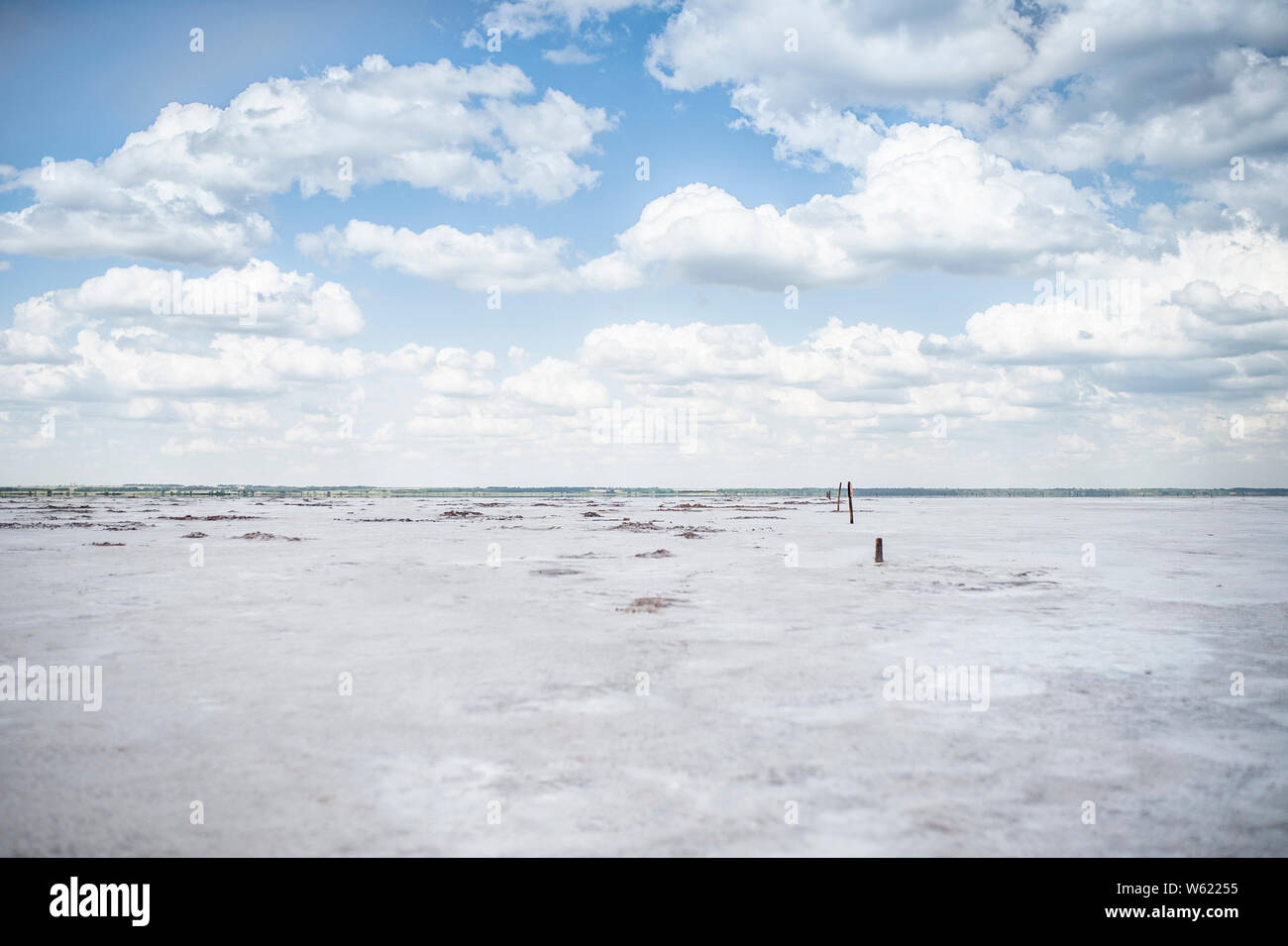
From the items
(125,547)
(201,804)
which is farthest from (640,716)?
(125,547)

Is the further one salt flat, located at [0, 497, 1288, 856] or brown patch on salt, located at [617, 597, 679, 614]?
brown patch on salt, located at [617, 597, 679, 614]

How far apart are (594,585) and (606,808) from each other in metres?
15.6

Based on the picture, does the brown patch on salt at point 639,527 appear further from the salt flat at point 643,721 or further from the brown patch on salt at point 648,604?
the brown patch on salt at point 648,604

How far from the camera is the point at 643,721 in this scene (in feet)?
32.1

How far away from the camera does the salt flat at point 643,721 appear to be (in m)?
6.80

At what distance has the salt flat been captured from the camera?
680 cm
